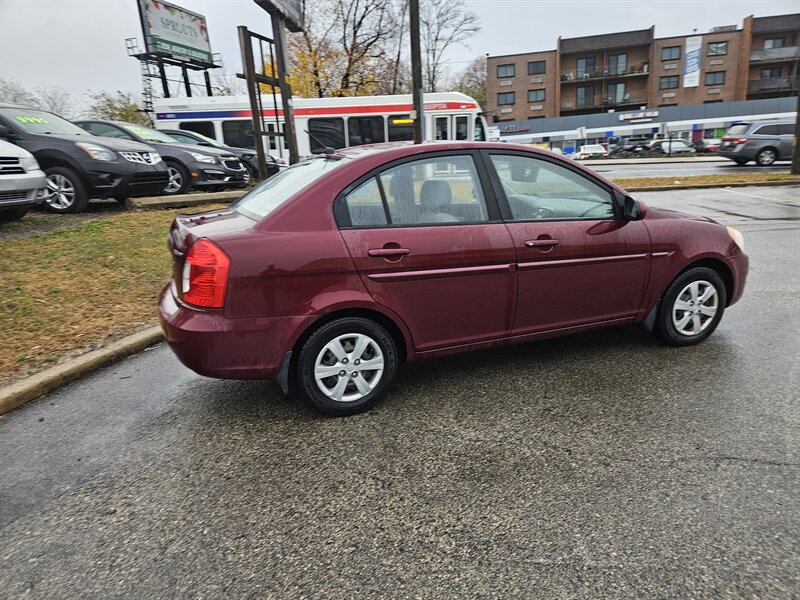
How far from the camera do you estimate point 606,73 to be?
205 feet

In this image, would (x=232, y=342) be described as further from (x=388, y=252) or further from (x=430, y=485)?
(x=430, y=485)

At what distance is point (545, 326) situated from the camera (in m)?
3.74

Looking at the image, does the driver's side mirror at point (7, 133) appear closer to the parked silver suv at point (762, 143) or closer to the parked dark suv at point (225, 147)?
the parked dark suv at point (225, 147)

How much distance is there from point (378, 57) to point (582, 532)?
107 feet

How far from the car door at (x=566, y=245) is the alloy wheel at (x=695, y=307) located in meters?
0.38

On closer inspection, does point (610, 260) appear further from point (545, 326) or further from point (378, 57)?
point (378, 57)

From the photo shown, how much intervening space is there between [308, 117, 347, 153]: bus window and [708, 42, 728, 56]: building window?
5873 centimetres

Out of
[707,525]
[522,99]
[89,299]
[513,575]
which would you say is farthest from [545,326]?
[522,99]

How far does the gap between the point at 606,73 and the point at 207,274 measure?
69.4 metres

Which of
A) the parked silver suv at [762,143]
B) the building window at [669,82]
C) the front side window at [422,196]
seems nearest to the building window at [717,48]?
the building window at [669,82]

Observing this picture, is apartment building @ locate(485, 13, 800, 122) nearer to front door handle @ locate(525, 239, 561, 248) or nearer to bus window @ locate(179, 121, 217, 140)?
bus window @ locate(179, 121, 217, 140)

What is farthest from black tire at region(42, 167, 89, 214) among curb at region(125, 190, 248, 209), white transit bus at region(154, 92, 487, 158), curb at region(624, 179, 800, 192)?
curb at region(624, 179, 800, 192)

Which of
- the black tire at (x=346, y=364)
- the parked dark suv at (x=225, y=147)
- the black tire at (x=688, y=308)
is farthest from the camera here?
the parked dark suv at (x=225, y=147)

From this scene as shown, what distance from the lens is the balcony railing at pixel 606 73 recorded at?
61812 millimetres
